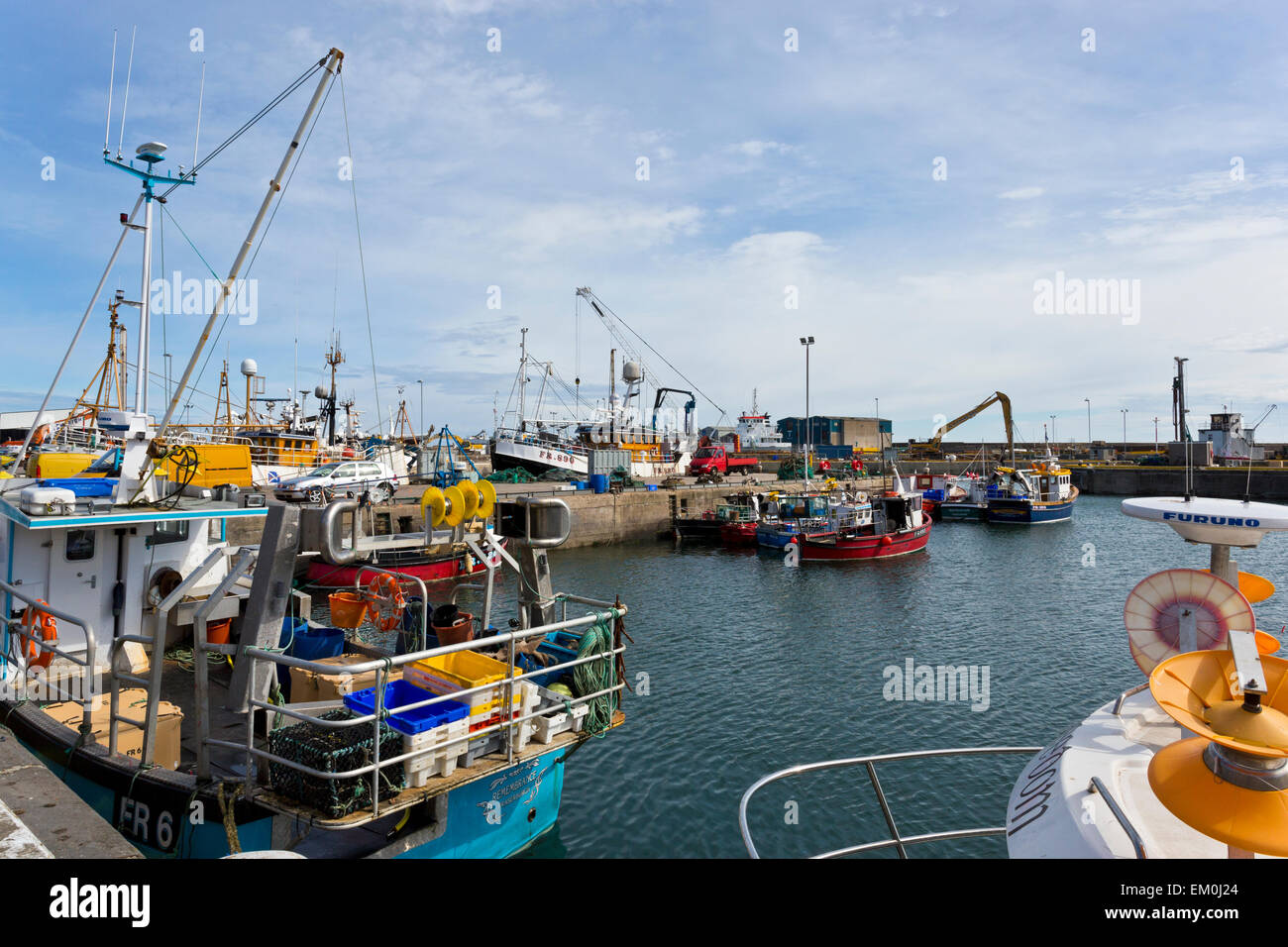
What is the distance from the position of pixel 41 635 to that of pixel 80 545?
58.8 inches

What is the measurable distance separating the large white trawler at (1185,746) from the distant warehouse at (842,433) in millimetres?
141431

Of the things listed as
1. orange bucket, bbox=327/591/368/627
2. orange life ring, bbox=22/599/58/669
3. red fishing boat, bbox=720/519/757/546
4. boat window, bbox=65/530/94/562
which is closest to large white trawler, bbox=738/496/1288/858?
orange bucket, bbox=327/591/368/627

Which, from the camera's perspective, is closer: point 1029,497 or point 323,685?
point 323,685

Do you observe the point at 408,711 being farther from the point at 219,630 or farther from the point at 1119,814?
the point at 219,630

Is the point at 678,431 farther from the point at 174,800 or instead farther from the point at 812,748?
the point at 174,800

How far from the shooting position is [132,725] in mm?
8453

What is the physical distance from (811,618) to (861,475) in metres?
52.0

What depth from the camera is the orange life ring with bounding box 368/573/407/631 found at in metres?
11.7

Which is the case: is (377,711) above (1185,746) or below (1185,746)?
below

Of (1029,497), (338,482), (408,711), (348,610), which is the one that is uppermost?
(338,482)

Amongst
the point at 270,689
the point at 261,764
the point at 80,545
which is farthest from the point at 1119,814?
the point at 80,545

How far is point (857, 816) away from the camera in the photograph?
12422 millimetres

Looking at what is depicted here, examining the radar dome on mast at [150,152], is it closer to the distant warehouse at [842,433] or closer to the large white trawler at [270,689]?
the large white trawler at [270,689]

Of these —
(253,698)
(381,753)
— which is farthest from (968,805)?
(253,698)
